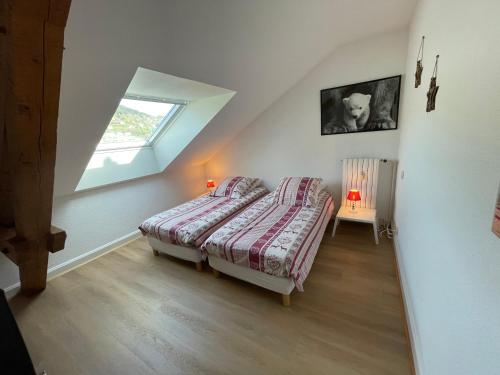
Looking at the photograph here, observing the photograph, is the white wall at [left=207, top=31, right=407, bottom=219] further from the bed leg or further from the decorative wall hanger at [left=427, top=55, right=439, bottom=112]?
the bed leg

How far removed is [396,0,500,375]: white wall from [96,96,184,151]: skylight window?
2707mm

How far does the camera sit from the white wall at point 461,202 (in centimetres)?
63

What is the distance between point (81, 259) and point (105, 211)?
618mm

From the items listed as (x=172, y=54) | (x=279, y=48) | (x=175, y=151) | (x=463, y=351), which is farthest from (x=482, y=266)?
(x=175, y=151)

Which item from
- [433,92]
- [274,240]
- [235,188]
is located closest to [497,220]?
[433,92]

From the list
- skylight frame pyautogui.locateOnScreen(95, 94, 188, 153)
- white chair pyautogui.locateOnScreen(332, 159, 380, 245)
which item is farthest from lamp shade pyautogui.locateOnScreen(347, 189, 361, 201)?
skylight frame pyautogui.locateOnScreen(95, 94, 188, 153)

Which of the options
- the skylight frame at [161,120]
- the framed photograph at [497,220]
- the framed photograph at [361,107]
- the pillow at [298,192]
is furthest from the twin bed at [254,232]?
the framed photograph at [497,220]

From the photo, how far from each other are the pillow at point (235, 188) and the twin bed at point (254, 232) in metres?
0.02

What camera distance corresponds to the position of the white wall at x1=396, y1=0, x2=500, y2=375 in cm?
63

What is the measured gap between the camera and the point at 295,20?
5.97 ft

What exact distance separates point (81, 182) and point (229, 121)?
202 cm

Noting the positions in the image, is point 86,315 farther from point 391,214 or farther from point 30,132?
point 391,214

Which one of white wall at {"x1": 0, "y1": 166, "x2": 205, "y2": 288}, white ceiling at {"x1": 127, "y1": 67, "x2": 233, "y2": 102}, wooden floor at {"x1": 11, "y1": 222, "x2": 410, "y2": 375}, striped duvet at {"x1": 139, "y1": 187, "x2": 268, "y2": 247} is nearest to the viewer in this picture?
wooden floor at {"x1": 11, "y1": 222, "x2": 410, "y2": 375}

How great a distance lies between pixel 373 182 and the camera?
279 centimetres
